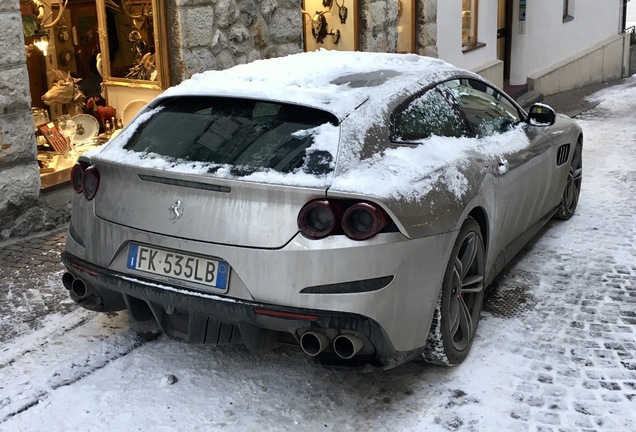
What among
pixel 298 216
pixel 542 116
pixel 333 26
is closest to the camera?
pixel 298 216

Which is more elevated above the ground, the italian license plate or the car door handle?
the car door handle

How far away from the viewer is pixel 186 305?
3697mm

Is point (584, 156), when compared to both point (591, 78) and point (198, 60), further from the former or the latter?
point (591, 78)

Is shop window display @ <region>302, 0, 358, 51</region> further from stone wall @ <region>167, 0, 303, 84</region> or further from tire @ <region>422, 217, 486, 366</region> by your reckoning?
tire @ <region>422, 217, 486, 366</region>

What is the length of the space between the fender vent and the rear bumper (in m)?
2.93

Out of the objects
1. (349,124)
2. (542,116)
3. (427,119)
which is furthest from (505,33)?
(349,124)

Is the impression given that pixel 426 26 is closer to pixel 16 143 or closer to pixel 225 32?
pixel 225 32

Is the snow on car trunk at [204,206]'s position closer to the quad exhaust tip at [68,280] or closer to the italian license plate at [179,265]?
the italian license plate at [179,265]

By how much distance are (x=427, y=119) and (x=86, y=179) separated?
1826 millimetres

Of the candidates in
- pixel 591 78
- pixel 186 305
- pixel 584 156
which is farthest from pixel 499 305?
pixel 591 78

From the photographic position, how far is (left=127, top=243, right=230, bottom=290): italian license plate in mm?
3627

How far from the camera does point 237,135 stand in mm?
3955

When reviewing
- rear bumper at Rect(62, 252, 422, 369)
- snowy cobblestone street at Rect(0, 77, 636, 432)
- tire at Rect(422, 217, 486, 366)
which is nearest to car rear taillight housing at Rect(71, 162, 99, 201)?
rear bumper at Rect(62, 252, 422, 369)

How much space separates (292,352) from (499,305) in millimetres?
1432
